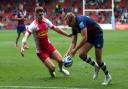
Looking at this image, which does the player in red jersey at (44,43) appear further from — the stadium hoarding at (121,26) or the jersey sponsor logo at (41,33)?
the stadium hoarding at (121,26)

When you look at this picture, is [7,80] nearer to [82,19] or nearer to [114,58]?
[82,19]

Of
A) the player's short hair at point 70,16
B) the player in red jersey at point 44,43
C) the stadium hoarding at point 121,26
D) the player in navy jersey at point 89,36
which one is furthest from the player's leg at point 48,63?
the stadium hoarding at point 121,26

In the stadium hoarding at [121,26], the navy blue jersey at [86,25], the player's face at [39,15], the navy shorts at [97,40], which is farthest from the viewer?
the stadium hoarding at [121,26]

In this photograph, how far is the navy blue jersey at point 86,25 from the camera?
13.9 meters

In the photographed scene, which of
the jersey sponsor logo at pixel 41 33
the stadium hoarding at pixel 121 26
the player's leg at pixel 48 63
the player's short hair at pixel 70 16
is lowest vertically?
the stadium hoarding at pixel 121 26

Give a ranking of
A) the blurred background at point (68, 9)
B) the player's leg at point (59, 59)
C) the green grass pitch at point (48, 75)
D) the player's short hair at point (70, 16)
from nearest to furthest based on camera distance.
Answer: the player's short hair at point (70, 16), the green grass pitch at point (48, 75), the player's leg at point (59, 59), the blurred background at point (68, 9)

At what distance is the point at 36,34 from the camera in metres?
16.5

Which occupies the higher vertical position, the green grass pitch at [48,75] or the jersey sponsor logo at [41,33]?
the jersey sponsor logo at [41,33]

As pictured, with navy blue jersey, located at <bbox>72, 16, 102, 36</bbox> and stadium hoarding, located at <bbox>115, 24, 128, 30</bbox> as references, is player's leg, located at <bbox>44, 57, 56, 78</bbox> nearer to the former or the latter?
navy blue jersey, located at <bbox>72, 16, 102, 36</bbox>

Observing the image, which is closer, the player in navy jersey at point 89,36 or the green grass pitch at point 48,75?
the player in navy jersey at point 89,36

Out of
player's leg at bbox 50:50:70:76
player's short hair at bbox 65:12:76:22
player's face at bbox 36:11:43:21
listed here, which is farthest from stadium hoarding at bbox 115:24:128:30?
player's short hair at bbox 65:12:76:22

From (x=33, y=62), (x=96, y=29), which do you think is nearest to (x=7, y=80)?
(x=96, y=29)

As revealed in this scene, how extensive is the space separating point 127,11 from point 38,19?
46.1 meters

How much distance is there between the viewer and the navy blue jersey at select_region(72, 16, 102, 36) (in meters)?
13.9
